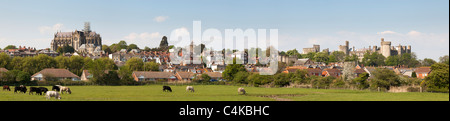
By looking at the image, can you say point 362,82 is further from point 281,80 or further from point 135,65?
point 135,65

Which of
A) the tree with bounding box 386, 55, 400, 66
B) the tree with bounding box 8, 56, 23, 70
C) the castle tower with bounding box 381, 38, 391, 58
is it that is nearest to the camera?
the tree with bounding box 8, 56, 23, 70

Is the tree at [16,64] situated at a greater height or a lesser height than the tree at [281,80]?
greater

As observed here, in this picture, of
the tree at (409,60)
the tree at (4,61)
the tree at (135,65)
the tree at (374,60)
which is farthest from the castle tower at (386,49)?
the tree at (4,61)

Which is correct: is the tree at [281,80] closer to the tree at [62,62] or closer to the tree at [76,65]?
the tree at [76,65]

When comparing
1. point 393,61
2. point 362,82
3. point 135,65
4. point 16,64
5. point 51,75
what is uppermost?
point 393,61

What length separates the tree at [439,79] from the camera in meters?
48.0

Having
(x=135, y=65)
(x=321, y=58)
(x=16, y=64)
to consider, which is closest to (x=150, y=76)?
(x=135, y=65)

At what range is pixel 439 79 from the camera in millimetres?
48562

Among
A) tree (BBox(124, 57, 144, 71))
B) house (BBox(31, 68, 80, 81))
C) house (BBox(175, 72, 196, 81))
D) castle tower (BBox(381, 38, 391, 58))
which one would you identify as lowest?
house (BBox(175, 72, 196, 81))

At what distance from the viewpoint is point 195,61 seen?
162 m

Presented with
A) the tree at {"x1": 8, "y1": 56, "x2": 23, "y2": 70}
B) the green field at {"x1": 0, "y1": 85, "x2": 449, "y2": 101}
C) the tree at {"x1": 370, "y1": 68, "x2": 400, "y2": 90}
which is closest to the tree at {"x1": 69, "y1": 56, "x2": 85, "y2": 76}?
the tree at {"x1": 8, "y1": 56, "x2": 23, "y2": 70}

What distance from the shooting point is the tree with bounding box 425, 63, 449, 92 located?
48.0 metres

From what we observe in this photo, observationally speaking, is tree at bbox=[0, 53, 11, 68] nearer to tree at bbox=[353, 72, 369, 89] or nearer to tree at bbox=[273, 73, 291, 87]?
tree at bbox=[273, 73, 291, 87]
